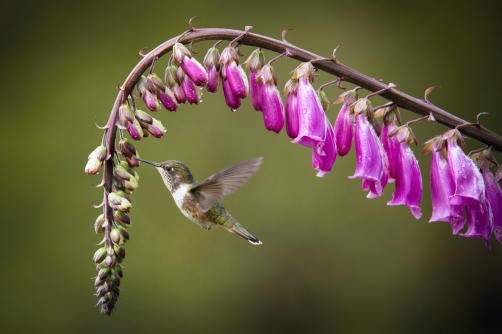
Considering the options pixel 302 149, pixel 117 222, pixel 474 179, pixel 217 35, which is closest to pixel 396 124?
pixel 474 179

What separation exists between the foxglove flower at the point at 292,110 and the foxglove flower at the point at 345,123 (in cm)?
8

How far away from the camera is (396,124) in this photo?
0.91 m

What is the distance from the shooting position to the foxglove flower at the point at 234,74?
88 centimetres

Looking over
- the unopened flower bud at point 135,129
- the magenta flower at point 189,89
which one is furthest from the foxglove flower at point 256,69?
the unopened flower bud at point 135,129

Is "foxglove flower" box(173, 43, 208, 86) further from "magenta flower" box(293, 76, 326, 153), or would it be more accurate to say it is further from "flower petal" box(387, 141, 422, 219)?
"flower petal" box(387, 141, 422, 219)

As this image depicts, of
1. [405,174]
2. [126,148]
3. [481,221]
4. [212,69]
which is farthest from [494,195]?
[126,148]

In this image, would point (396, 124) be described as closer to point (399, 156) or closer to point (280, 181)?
point (399, 156)

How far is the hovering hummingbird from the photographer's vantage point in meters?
1.01

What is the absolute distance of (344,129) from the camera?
917mm

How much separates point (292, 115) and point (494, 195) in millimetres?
387

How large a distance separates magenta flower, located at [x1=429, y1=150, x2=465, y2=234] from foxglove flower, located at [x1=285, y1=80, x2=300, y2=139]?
25cm

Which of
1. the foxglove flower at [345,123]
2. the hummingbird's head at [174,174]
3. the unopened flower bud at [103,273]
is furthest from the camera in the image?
the hummingbird's head at [174,174]

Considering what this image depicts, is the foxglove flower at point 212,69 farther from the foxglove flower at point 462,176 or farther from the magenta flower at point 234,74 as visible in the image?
the foxglove flower at point 462,176

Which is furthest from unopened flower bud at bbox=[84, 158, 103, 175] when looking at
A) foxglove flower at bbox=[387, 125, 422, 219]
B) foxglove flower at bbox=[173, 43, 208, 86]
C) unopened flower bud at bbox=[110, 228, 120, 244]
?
foxglove flower at bbox=[387, 125, 422, 219]
